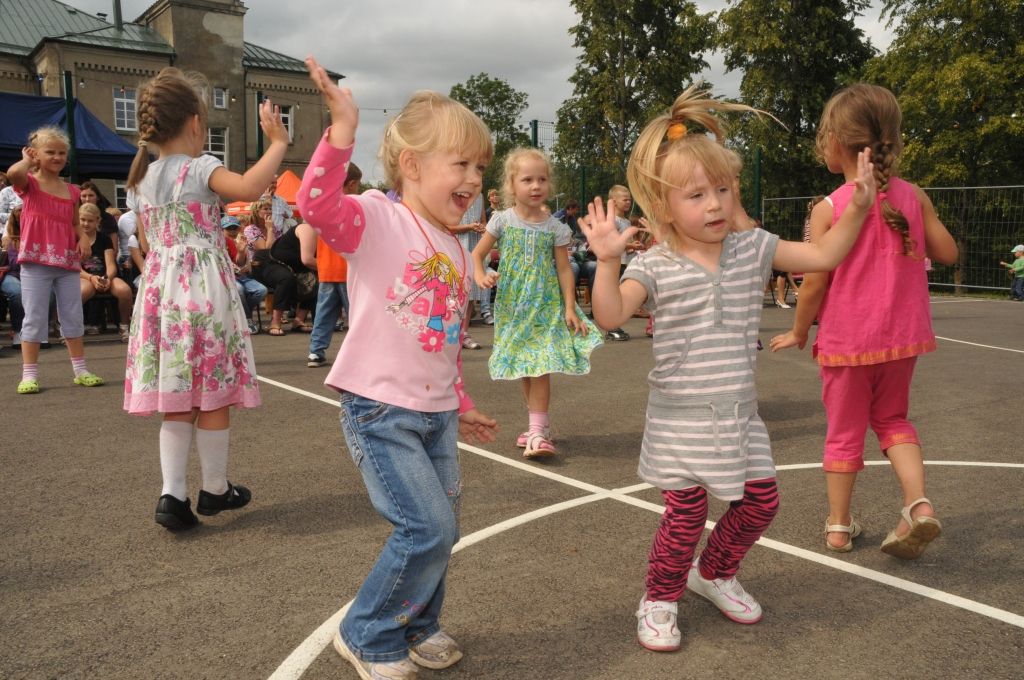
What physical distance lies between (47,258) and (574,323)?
15.9 feet

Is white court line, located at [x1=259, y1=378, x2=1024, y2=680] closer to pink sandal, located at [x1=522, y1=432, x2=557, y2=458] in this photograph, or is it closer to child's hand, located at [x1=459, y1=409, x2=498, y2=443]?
pink sandal, located at [x1=522, y1=432, x2=557, y2=458]

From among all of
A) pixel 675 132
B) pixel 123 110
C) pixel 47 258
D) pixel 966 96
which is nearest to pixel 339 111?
pixel 675 132

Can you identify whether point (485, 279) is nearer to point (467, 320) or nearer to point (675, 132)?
point (467, 320)

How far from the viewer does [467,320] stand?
3.17 m

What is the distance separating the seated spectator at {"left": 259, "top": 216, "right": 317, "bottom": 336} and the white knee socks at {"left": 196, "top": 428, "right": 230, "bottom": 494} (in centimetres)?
884

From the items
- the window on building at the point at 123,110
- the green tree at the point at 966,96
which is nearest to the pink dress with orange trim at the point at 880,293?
the green tree at the point at 966,96

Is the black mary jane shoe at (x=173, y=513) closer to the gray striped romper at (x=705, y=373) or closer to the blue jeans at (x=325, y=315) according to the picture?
the gray striped romper at (x=705, y=373)

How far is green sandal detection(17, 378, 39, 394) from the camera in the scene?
782cm

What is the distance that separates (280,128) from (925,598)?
300 centimetres

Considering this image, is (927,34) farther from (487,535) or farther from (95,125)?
(487,535)

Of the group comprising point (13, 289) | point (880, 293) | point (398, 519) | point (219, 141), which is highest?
point (219, 141)

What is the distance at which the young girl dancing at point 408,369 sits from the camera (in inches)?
104

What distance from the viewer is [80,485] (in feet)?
16.3

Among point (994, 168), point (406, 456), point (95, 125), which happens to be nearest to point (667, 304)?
point (406, 456)
